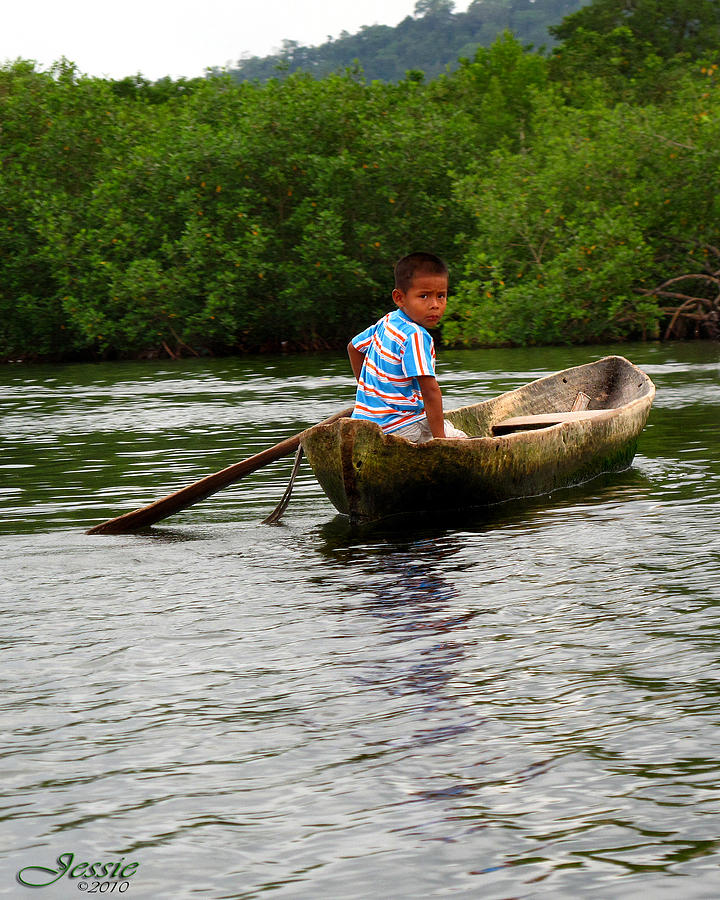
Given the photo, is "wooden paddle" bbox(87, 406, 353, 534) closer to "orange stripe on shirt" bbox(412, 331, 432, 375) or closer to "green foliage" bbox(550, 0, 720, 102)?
"orange stripe on shirt" bbox(412, 331, 432, 375)

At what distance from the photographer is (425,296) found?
678 centimetres

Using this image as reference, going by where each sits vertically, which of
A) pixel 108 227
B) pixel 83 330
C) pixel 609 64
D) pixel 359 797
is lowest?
pixel 359 797

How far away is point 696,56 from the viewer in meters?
43.5

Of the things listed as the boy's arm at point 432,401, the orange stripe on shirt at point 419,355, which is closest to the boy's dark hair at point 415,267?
the orange stripe on shirt at point 419,355

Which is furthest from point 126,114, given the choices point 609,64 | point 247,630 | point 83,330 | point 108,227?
point 247,630

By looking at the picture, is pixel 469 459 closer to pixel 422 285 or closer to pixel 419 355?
pixel 419 355

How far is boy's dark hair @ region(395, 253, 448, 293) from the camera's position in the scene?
6.71 meters

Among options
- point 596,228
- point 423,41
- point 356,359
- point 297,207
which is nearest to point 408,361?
point 356,359

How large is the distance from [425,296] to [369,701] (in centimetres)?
344

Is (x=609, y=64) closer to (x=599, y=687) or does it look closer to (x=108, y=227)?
(x=108, y=227)

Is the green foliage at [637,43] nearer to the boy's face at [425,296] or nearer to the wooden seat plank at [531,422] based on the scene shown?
the wooden seat plank at [531,422]

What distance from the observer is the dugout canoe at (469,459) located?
6633mm

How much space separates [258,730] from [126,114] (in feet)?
91.6

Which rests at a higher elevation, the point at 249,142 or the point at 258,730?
the point at 249,142
